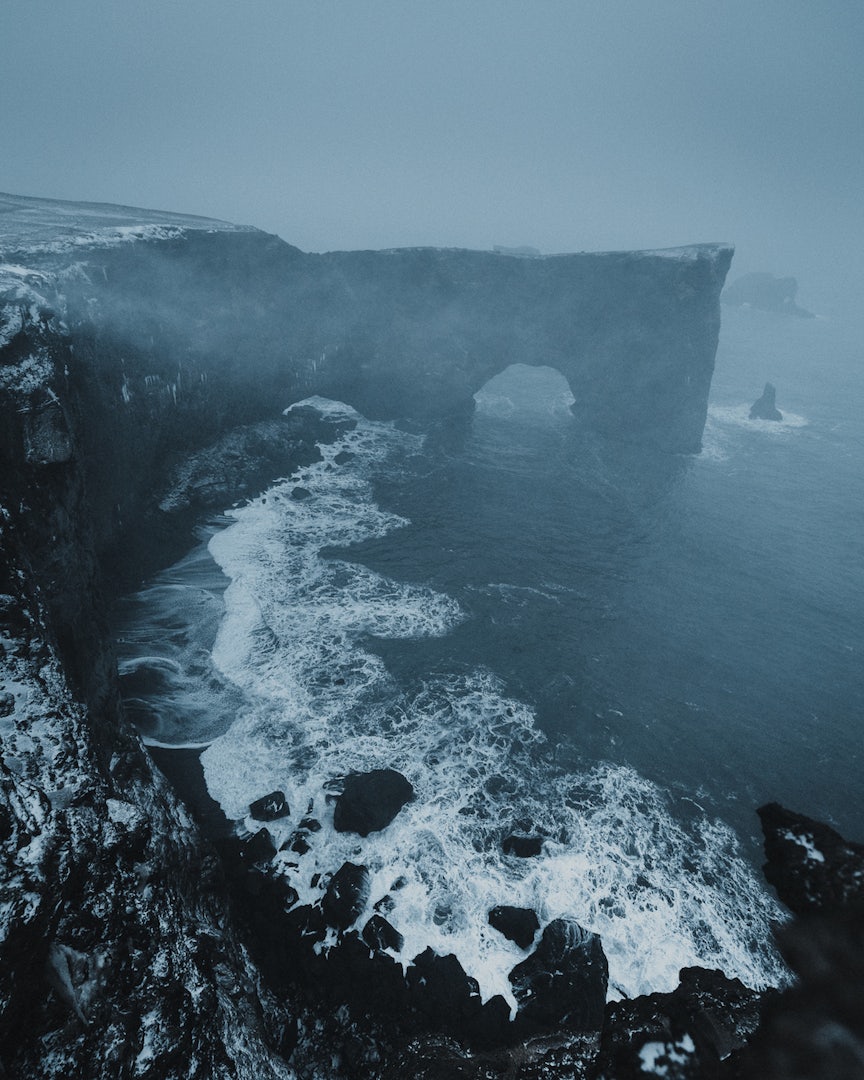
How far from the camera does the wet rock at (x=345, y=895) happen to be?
46.8ft

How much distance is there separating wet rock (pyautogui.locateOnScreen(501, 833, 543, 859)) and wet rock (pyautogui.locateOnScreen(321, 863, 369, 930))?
4.60 m

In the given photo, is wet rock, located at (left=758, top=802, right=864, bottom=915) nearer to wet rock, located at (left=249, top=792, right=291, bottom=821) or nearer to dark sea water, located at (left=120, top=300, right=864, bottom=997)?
dark sea water, located at (left=120, top=300, right=864, bottom=997)

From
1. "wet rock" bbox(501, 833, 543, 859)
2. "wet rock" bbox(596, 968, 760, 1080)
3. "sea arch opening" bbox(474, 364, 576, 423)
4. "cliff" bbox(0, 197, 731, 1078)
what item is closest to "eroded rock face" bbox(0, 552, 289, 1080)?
"cliff" bbox(0, 197, 731, 1078)

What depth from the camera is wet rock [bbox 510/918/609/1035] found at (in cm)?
1277

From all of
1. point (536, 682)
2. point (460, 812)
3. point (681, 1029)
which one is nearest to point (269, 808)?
point (460, 812)

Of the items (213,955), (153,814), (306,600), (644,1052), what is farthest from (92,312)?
(644,1052)

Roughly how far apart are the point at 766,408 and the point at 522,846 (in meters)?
64.4

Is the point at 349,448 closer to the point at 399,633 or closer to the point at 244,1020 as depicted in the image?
the point at 399,633

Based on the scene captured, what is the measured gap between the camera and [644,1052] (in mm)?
5375

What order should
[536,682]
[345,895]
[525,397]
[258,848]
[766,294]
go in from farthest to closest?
[766,294]
[525,397]
[536,682]
[258,848]
[345,895]

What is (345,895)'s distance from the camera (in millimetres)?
14688

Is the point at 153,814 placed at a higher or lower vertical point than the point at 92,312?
lower

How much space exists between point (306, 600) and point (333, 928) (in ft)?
50.6

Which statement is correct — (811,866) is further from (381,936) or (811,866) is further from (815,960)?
(381,936)
